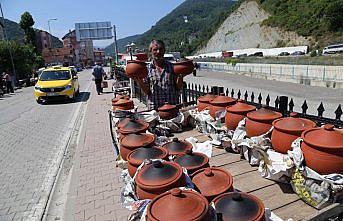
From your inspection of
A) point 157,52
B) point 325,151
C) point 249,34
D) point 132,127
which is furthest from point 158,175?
point 249,34

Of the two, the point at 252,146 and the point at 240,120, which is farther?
the point at 240,120

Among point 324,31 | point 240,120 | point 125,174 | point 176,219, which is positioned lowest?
point 125,174

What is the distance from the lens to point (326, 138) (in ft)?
6.47

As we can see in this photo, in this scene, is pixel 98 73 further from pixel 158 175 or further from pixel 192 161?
pixel 158 175

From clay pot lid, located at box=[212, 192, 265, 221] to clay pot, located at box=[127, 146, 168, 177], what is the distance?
79cm

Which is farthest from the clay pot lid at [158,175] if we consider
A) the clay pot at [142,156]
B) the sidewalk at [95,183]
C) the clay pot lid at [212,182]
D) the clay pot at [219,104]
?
the clay pot at [219,104]

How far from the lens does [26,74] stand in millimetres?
33156

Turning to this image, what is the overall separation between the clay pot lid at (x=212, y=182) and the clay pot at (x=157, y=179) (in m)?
0.12

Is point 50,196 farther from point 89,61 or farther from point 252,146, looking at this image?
point 89,61

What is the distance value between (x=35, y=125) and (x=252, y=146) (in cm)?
839

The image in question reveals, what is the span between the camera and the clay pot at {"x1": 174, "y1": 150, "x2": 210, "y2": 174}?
7.02 feet

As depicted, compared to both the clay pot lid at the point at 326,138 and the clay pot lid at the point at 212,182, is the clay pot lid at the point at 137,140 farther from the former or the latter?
the clay pot lid at the point at 326,138

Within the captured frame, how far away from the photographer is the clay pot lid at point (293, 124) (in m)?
2.33

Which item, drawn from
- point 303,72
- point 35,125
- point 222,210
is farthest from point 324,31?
point 222,210
